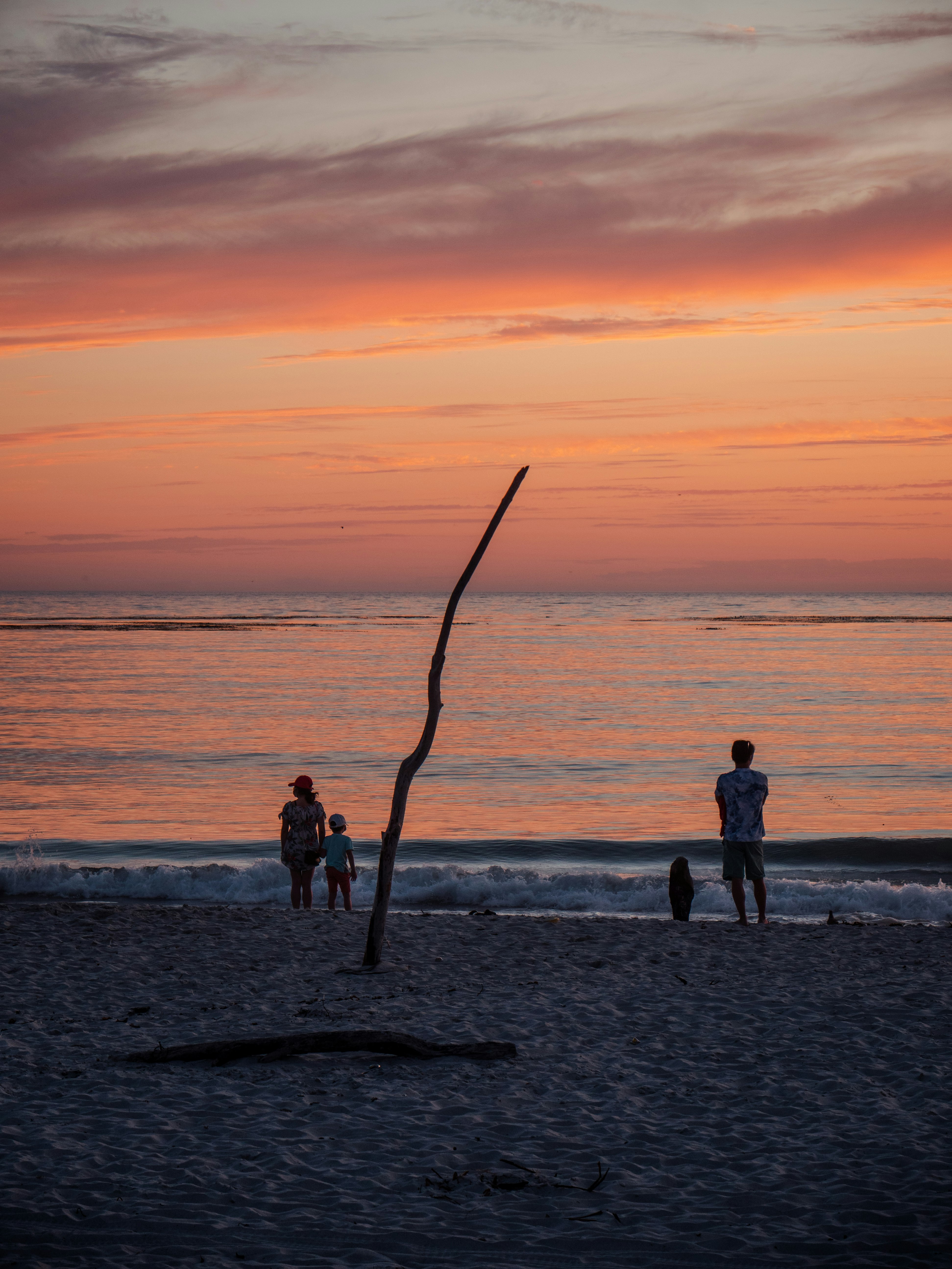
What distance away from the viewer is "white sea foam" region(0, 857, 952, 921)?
14.5 meters

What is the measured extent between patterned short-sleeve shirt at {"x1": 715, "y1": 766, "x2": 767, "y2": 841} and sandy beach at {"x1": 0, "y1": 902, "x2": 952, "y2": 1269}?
1.13 m

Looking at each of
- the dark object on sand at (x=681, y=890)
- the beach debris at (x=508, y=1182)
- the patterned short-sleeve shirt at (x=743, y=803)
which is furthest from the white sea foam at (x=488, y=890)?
the beach debris at (x=508, y=1182)

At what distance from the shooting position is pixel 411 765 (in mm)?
9047

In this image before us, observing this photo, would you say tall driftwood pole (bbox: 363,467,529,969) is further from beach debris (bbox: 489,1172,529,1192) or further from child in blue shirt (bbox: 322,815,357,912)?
beach debris (bbox: 489,1172,529,1192)

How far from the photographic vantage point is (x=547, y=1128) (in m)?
5.88

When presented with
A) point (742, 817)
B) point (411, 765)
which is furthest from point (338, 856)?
point (742, 817)

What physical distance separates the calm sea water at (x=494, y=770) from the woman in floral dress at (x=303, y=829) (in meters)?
2.83

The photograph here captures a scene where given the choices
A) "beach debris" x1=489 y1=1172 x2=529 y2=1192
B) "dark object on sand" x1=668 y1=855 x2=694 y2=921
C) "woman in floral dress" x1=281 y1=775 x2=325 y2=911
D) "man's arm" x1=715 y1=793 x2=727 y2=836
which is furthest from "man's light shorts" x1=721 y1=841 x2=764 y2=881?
"beach debris" x1=489 y1=1172 x2=529 y2=1192

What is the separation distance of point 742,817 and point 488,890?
5590 millimetres

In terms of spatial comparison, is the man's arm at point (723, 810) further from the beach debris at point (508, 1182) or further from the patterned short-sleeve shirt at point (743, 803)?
the beach debris at point (508, 1182)

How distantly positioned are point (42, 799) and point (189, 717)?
1207 cm

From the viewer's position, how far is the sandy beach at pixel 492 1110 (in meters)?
4.64

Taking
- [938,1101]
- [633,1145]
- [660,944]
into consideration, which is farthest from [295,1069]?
[660,944]

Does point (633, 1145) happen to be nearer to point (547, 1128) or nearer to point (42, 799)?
point (547, 1128)
